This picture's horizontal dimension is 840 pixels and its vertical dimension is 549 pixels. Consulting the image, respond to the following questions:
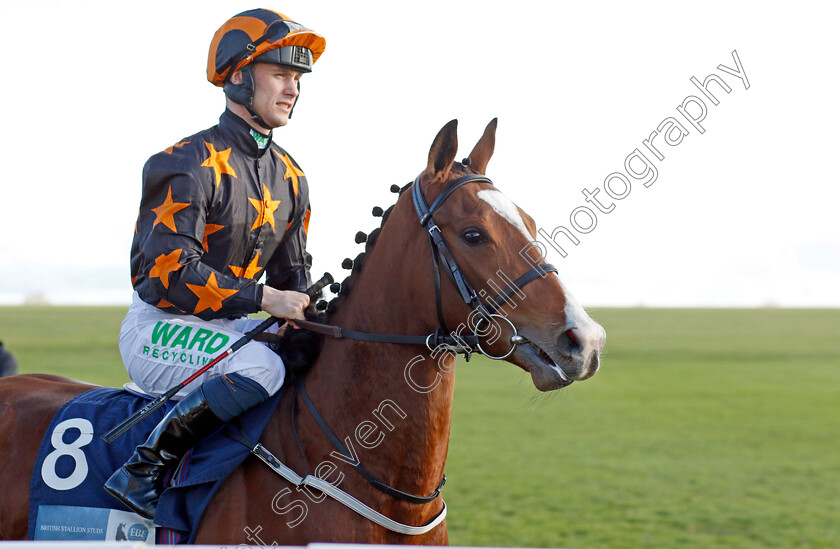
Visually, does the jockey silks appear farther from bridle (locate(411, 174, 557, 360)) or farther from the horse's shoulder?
the horse's shoulder

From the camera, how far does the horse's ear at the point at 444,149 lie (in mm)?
2518

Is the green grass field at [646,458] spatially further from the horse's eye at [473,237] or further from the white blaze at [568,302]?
the horse's eye at [473,237]

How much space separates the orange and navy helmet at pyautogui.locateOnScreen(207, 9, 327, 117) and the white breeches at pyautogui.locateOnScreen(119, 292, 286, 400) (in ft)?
2.99

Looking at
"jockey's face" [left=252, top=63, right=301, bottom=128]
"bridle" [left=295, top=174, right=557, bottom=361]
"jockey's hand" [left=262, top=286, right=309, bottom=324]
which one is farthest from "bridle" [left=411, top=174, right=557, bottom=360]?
"jockey's face" [left=252, top=63, right=301, bottom=128]

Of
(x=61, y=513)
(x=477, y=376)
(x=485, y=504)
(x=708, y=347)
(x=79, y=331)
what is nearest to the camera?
(x=61, y=513)

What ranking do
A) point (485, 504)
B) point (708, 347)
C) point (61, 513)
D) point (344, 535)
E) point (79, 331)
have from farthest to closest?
1. point (79, 331)
2. point (708, 347)
3. point (485, 504)
4. point (61, 513)
5. point (344, 535)

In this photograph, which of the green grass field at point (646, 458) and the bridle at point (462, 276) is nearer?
the bridle at point (462, 276)

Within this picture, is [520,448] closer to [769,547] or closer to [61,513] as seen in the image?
[769,547]

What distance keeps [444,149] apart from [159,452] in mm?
1512

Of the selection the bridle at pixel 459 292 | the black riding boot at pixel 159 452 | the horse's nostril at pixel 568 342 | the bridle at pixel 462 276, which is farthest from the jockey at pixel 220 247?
the horse's nostril at pixel 568 342

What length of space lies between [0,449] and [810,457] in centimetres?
1144

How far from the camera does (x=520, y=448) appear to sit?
37.1ft

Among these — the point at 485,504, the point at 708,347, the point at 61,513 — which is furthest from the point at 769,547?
the point at 708,347

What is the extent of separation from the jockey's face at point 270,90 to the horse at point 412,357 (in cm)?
71
